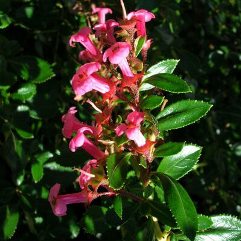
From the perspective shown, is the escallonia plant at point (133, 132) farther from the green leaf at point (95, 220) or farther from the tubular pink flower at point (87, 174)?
the green leaf at point (95, 220)

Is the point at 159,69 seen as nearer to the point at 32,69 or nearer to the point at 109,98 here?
the point at 109,98

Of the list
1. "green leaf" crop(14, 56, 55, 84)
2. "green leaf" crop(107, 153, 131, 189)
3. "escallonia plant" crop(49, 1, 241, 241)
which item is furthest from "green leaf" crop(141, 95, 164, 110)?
"green leaf" crop(14, 56, 55, 84)

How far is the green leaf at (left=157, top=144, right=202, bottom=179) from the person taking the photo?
3.92 ft

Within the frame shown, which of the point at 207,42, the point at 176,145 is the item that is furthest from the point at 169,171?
the point at 207,42

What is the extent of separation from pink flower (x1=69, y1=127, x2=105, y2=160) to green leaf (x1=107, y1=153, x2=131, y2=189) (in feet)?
0.15

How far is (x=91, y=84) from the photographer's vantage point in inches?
39.5

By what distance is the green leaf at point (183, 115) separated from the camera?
3.63 ft

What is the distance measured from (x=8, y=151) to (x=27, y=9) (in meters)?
0.49

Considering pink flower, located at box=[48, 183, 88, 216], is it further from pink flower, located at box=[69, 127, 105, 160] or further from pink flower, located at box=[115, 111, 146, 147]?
pink flower, located at box=[115, 111, 146, 147]

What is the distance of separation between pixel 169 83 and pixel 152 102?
2.1 inches

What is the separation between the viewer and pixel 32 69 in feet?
5.21

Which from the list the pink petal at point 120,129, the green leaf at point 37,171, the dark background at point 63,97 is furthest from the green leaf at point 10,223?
the pink petal at point 120,129

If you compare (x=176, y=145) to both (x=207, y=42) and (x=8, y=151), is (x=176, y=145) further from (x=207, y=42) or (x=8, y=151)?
(x=207, y=42)

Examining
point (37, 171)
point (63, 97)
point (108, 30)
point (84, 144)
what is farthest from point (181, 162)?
point (63, 97)
